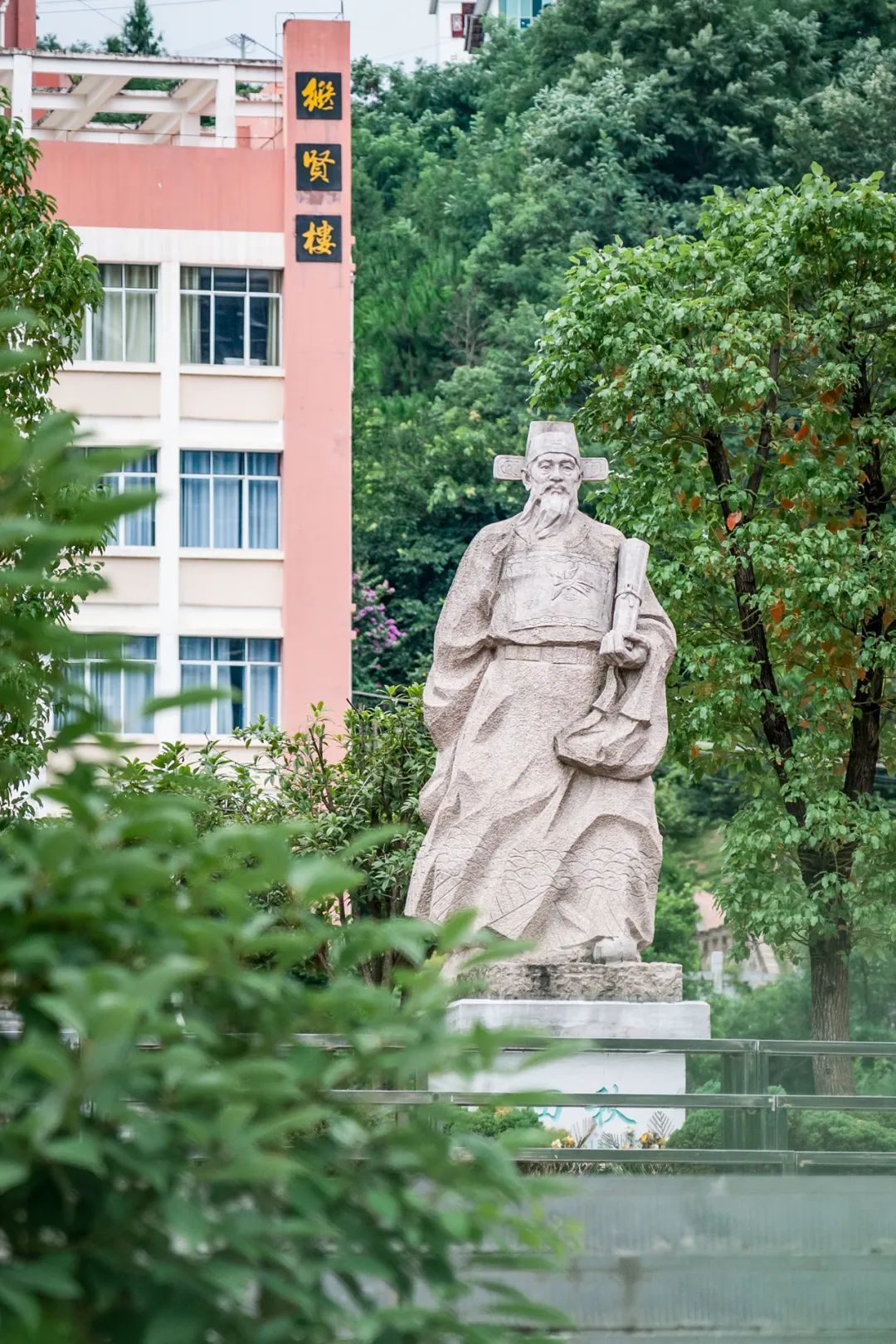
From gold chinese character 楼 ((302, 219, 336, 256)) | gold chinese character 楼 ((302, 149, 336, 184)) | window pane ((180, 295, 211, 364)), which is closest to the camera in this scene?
gold chinese character 楼 ((302, 149, 336, 184))

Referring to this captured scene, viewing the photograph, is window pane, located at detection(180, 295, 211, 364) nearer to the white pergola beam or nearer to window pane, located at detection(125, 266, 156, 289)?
window pane, located at detection(125, 266, 156, 289)

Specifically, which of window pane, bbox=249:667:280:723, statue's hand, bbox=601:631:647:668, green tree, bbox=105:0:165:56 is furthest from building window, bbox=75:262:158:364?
statue's hand, bbox=601:631:647:668

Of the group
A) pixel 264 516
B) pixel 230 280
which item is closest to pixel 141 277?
pixel 230 280

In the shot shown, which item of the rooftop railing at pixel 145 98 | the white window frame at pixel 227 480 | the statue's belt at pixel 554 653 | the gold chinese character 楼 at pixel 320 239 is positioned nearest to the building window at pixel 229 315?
the gold chinese character 楼 at pixel 320 239

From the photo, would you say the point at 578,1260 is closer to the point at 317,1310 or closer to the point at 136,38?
the point at 317,1310

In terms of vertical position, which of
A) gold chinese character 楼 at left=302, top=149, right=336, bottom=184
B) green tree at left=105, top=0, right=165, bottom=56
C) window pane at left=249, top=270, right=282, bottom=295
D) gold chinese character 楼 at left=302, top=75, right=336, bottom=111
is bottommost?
window pane at left=249, top=270, right=282, bottom=295

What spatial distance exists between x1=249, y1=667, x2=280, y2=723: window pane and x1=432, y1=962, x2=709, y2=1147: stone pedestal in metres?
17.7

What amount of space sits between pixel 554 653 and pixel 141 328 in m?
18.9

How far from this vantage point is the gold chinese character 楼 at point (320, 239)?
2623 centimetres

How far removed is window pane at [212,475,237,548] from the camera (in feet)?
88.8

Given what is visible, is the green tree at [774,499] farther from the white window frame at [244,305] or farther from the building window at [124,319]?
the building window at [124,319]

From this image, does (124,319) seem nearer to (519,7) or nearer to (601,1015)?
(601,1015)

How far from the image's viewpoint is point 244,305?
88.4 feet

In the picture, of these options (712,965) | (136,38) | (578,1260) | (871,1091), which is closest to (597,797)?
(871,1091)
